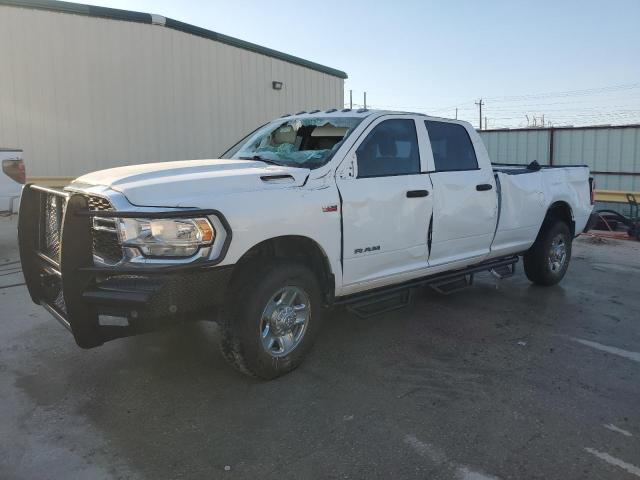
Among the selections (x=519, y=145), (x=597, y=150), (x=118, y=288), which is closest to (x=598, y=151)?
(x=597, y=150)

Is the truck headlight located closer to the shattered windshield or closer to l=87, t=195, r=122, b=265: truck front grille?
l=87, t=195, r=122, b=265: truck front grille

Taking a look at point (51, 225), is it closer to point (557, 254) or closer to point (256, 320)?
point (256, 320)

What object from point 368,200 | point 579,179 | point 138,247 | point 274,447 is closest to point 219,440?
point 274,447

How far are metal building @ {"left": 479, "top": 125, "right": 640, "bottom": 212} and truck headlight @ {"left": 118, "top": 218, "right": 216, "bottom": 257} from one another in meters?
13.2

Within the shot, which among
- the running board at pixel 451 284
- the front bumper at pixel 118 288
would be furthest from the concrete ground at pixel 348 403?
the front bumper at pixel 118 288

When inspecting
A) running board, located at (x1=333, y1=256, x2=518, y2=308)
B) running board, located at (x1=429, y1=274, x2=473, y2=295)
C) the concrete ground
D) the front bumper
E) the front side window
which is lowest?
the concrete ground

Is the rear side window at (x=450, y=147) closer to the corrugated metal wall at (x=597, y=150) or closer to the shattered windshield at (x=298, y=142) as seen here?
the shattered windshield at (x=298, y=142)

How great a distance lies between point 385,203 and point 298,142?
1032 millimetres

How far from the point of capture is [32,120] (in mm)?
11023

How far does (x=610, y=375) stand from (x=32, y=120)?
10.9m

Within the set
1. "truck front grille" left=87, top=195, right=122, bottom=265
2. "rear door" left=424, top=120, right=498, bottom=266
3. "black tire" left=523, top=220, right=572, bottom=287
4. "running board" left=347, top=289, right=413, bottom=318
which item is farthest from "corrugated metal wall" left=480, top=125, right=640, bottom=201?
"truck front grille" left=87, top=195, right=122, bottom=265

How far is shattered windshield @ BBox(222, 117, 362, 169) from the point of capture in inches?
177

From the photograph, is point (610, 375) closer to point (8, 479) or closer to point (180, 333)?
point (180, 333)

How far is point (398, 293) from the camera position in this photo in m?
4.88
